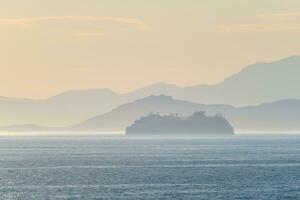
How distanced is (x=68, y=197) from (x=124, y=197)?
687 centimetres

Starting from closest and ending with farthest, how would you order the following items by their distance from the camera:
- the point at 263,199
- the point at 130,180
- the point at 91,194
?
the point at 263,199 < the point at 91,194 < the point at 130,180

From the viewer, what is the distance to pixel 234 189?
128 meters

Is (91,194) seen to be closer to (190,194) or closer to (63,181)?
(190,194)

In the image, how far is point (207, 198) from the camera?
115 metres

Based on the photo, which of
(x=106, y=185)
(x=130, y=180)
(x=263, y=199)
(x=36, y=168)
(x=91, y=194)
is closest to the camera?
(x=263, y=199)

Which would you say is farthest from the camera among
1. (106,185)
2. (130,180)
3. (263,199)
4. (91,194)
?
(130,180)

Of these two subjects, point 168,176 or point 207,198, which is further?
point 168,176

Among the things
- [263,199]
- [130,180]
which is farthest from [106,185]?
[263,199]

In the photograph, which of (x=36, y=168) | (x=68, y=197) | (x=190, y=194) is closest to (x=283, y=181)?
(x=190, y=194)

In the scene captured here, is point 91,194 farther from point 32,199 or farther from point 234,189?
point 234,189

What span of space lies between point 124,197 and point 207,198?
988 cm

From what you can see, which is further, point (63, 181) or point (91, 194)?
point (63, 181)

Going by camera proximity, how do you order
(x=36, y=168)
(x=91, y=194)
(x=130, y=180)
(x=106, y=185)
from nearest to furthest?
(x=91, y=194), (x=106, y=185), (x=130, y=180), (x=36, y=168)

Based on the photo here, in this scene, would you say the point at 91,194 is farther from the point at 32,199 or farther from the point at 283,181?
the point at 283,181
